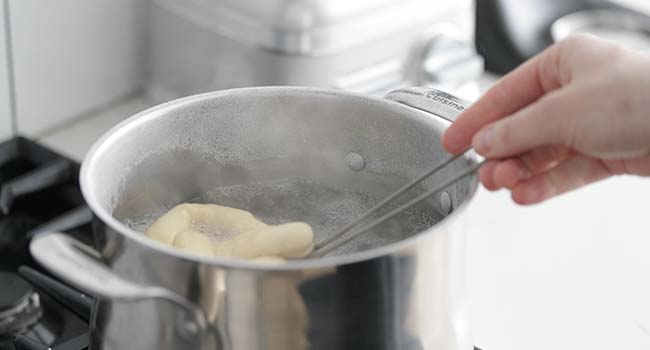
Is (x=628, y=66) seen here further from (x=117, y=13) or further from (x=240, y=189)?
(x=117, y=13)

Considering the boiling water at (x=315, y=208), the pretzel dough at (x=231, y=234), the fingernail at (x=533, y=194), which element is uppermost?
the fingernail at (x=533, y=194)

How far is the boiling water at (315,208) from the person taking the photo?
0.49 metres

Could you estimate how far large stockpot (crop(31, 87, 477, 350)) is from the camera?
369mm

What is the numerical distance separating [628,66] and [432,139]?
10 cm

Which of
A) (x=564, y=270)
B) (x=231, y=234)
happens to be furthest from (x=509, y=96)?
(x=564, y=270)

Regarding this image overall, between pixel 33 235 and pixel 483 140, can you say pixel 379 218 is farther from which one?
pixel 33 235

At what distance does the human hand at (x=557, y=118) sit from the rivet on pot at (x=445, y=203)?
0.8 inches

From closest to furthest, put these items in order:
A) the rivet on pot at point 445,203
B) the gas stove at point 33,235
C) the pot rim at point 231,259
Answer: the pot rim at point 231,259, the rivet on pot at point 445,203, the gas stove at point 33,235

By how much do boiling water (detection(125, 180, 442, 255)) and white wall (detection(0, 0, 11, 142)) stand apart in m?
0.37

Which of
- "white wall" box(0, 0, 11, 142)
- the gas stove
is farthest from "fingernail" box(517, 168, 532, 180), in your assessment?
"white wall" box(0, 0, 11, 142)

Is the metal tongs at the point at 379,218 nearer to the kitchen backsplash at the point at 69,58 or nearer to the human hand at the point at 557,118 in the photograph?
the human hand at the point at 557,118

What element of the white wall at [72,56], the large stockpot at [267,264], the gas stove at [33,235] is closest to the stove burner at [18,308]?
the gas stove at [33,235]

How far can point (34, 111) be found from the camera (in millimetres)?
851

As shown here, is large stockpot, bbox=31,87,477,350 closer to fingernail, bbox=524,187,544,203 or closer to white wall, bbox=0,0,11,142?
fingernail, bbox=524,187,544,203
